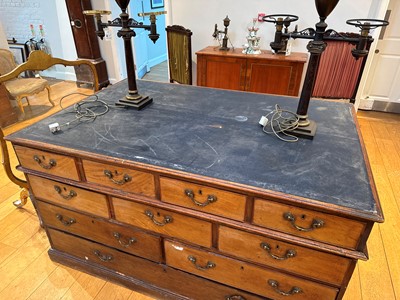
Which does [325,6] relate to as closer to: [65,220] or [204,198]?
[204,198]

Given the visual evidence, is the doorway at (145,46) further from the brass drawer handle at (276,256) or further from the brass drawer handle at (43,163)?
the brass drawer handle at (276,256)

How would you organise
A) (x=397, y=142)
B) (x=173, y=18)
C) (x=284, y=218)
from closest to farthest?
(x=284, y=218), (x=397, y=142), (x=173, y=18)

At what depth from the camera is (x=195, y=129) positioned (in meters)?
1.30

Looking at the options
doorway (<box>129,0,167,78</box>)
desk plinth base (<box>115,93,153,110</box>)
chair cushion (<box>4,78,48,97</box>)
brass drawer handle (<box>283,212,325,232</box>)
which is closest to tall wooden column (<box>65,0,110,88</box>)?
doorway (<box>129,0,167,78</box>)

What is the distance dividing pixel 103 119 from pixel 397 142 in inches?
118

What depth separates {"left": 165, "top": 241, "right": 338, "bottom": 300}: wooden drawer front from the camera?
1.09 metres

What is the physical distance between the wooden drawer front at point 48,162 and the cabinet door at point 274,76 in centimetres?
247

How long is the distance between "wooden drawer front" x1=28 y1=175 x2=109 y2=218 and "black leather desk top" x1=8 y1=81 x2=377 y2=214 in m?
0.24

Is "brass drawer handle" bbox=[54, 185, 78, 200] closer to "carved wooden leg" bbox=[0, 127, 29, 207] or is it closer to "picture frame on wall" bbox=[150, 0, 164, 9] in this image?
→ "carved wooden leg" bbox=[0, 127, 29, 207]

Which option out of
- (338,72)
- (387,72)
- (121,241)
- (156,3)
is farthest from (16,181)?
(156,3)

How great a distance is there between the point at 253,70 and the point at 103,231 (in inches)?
97.2

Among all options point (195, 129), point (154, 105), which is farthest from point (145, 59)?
point (195, 129)

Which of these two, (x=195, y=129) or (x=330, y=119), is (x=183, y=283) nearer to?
(x=195, y=129)

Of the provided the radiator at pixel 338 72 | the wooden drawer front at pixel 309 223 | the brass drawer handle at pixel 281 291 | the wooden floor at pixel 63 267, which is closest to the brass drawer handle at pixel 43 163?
the wooden floor at pixel 63 267
